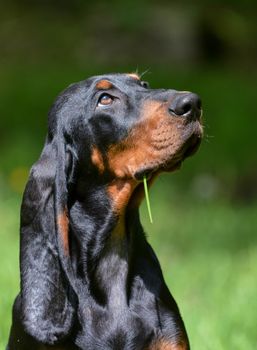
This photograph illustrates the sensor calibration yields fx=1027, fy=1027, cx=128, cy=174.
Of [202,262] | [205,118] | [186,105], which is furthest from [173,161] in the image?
[205,118]

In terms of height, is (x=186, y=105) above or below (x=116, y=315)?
above

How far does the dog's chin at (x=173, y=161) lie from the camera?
194 inches

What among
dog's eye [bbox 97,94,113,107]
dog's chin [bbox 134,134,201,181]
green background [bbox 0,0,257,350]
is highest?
dog's eye [bbox 97,94,113,107]

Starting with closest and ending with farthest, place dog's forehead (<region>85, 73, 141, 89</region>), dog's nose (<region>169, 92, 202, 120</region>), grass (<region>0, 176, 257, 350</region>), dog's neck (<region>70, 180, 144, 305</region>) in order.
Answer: dog's nose (<region>169, 92, 202, 120</region>) < dog's neck (<region>70, 180, 144, 305</region>) < dog's forehead (<region>85, 73, 141, 89</region>) < grass (<region>0, 176, 257, 350</region>)

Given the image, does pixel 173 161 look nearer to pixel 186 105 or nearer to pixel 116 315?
pixel 186 105

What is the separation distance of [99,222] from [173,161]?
0.55 metres

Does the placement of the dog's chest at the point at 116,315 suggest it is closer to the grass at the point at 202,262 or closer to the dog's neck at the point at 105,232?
the dog's neck at the point at 105,232

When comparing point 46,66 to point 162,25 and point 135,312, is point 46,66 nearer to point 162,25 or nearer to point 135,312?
point 162,25

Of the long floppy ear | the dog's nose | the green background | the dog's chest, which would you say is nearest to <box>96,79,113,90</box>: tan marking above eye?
the long floppy ear

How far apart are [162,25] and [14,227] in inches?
368

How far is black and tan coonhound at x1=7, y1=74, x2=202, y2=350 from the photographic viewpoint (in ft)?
16.1

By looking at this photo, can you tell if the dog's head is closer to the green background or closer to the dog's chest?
the dog's chest

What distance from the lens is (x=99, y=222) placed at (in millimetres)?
5230

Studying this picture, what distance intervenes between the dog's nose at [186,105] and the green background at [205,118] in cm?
176
